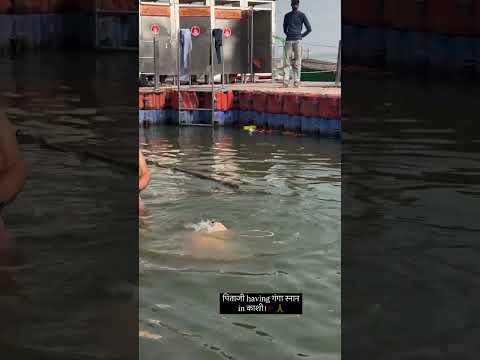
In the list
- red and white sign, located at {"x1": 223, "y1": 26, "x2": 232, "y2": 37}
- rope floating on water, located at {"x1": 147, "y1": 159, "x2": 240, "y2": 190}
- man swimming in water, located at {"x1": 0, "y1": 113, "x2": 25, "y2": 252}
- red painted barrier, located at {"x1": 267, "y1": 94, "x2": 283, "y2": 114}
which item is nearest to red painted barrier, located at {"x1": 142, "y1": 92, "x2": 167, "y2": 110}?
red and white sign, located at {"x1": 223, "y1": 26, "x2": 232, "y2": 37}

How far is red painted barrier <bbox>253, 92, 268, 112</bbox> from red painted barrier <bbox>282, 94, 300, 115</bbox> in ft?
2.15

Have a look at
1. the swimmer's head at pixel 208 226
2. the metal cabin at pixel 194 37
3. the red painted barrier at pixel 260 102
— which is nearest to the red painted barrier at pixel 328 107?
the red painted barrier at pixel 260 102

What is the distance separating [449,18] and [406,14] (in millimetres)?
881

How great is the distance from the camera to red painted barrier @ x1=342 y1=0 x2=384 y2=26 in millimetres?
3958

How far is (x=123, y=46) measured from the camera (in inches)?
163

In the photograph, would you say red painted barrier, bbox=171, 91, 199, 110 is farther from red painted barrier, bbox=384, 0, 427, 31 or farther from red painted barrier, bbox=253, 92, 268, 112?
red painted barrier, bbox=384, 0, 427, 31

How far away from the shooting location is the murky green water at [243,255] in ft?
13.6

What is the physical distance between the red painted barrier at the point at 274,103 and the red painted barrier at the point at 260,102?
0.42 feet

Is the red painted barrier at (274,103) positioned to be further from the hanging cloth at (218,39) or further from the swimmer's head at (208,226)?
the swimmer's head at (208,226)

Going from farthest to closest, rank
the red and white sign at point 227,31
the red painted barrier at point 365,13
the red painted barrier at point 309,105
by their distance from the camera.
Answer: the red and white sign at point 227,31 → the red painted barrier at point 309,105 → the red painted barrier at point 365,13

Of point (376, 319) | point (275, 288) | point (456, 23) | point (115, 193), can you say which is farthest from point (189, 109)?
point (376, 319)

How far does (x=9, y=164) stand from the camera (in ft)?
12.5

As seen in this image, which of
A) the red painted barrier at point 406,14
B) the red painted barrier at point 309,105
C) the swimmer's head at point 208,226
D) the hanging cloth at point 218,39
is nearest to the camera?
the red painted barrier at point 406,14

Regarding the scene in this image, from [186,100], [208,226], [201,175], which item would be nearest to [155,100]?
[186,100]
